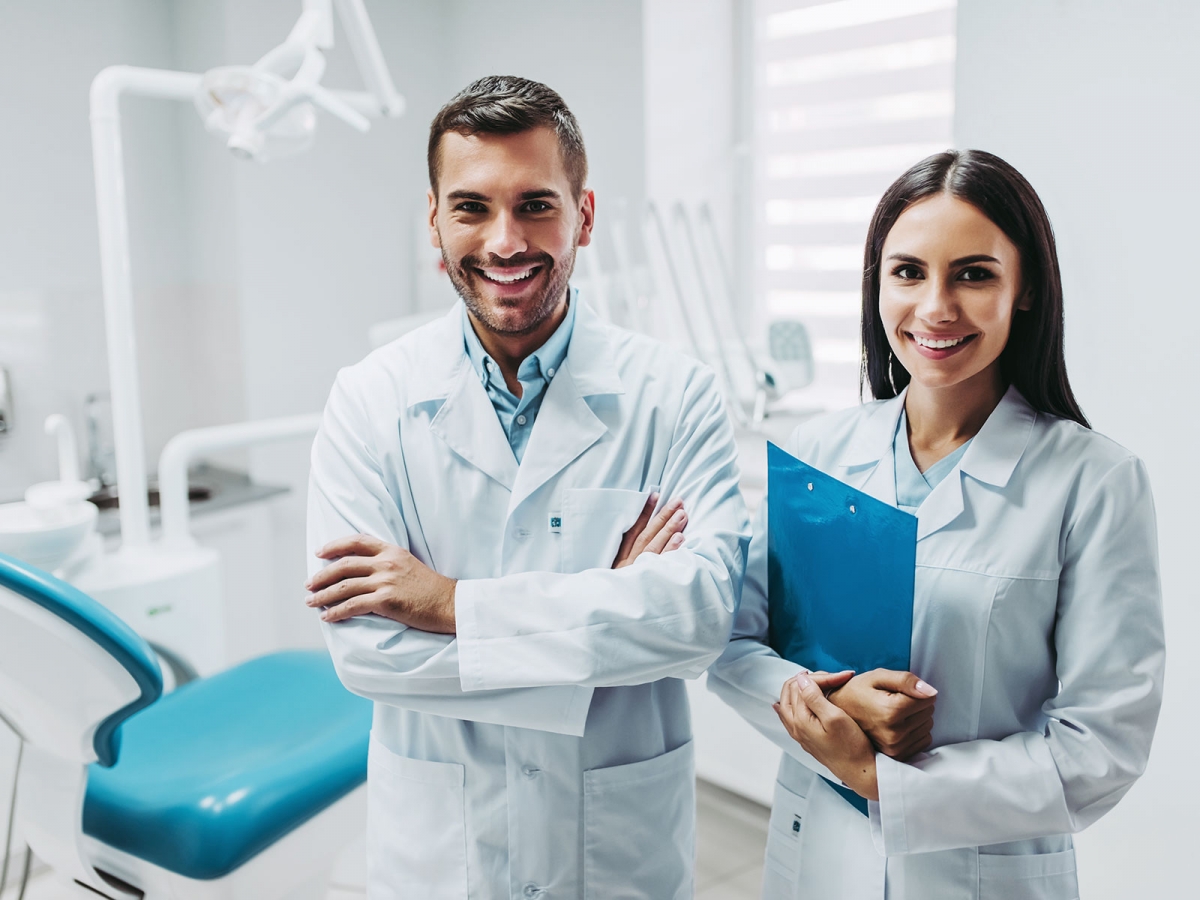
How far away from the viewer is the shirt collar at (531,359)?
1195 mm

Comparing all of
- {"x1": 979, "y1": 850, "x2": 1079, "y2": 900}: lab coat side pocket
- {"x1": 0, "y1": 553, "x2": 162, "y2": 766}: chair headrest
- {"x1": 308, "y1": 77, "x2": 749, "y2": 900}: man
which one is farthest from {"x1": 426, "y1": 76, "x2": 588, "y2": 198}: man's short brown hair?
{"x1": 979, "y1": 850, "x2": 1079, "y2": 900}: lab coat side pocket

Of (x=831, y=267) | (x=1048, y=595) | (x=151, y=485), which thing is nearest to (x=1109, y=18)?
(x=1048, y=595)

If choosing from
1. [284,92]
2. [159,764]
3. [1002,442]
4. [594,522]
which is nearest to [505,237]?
[594,522]

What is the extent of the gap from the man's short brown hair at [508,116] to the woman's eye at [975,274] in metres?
0.45

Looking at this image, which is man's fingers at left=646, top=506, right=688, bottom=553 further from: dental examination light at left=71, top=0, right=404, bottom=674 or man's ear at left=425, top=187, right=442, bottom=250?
dental examination light at left=71, top=0, right=404, bottom=674

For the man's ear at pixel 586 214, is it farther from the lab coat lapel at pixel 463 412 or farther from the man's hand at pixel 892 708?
the man's hand at pixel 892 708

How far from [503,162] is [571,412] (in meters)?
0.29

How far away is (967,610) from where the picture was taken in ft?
3.16

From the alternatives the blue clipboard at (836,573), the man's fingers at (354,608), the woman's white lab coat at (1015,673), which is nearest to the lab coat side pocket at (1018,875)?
the woman's white lab coat at (1015,673)

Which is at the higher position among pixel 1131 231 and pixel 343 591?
pixel 1131 231

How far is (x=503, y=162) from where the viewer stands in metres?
1.08

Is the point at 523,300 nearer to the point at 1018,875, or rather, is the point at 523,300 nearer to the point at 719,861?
the point at 1018,875

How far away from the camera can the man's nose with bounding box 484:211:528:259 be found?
1.07m

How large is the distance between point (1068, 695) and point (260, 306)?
2.44 m
